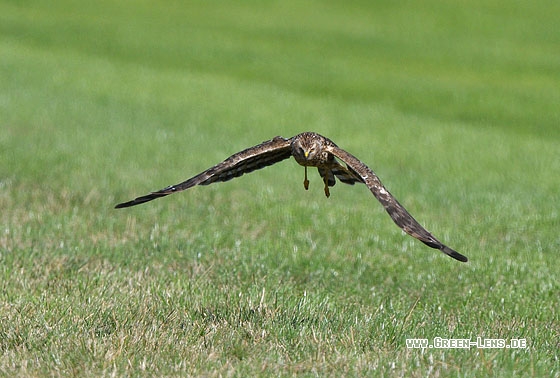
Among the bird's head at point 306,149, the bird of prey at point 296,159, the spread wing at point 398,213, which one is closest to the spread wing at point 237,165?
the bird of prey at point 296,159

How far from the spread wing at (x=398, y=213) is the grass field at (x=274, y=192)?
1012 mm

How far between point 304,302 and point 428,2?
2842 centimetres

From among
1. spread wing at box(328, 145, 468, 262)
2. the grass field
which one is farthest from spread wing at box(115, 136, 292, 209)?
the grass field

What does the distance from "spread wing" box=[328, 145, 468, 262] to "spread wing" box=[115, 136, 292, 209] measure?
0.63 metres

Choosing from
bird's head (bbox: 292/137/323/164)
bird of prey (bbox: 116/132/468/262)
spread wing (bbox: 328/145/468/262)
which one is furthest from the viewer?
bird's head (bbox: 292/137/323/164)

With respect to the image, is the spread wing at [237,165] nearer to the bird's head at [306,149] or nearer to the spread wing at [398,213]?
the bird's head at [306,149]

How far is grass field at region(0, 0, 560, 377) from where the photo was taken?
20.4 feet

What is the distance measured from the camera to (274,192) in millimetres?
13273

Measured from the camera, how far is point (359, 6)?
33656mm

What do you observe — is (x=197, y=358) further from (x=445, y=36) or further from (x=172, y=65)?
(x=445, y=36)

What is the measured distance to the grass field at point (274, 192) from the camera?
6.22 m

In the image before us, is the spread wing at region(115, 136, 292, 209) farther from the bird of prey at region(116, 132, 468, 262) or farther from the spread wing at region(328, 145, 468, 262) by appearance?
the spread wing at region(328, 145, 468, 262)

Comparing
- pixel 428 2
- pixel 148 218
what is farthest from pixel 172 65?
pixel 148 218

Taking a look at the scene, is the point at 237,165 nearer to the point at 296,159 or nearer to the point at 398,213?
the point at 296,159
